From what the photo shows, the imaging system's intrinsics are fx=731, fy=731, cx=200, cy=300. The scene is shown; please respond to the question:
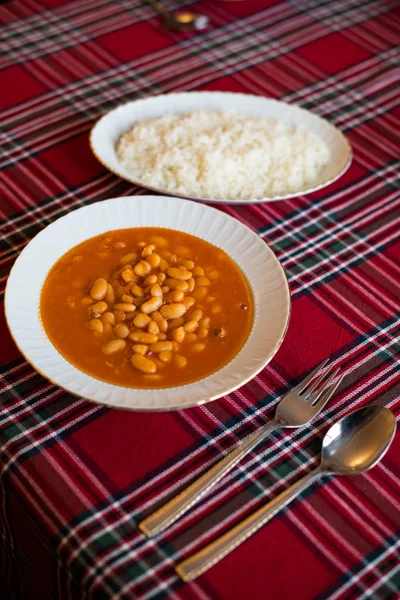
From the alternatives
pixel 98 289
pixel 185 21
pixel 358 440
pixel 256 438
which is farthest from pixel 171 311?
pixel 185 21

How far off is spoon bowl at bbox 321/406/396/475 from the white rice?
535 mm

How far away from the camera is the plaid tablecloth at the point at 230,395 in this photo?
3.15 ft

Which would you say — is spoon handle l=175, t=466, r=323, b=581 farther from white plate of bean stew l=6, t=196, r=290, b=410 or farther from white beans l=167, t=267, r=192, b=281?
white beans l=167, t=267, r=192, b=281

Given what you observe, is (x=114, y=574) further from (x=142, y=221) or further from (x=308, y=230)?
(x=308, y=230)

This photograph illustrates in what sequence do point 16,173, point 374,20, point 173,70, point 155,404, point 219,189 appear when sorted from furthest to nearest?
point 374,20
point 173,70
point 16,173
point 219,189
point 155,404

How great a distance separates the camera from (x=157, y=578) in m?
0.92

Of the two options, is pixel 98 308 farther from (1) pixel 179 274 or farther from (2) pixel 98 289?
(1) pixel 179 274

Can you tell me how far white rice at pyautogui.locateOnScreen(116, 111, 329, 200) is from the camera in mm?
1469

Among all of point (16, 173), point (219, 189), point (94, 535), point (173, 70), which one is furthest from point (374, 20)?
point (94, 535)

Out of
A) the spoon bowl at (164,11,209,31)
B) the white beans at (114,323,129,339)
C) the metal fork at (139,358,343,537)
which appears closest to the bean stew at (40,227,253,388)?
the white beans at (114,323,129,339)

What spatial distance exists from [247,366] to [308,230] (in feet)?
1.62

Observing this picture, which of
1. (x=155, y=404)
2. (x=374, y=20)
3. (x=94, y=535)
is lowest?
(x=94, y=535)

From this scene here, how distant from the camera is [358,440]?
109 cm

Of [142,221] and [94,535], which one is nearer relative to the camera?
[94,535]
